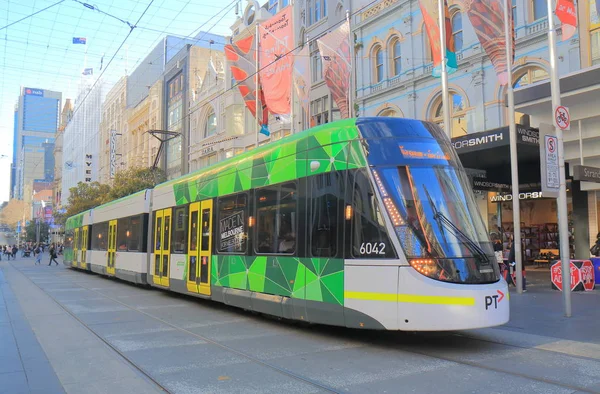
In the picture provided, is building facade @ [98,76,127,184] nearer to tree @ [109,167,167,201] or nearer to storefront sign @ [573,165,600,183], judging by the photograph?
tree @ [109,167,167,201]

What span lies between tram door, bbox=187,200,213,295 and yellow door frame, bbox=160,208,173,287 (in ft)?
5.38

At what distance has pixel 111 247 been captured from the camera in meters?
21.7

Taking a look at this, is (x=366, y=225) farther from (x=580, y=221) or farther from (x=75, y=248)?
(x=75, y=248)

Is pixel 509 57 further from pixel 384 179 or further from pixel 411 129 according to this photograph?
pixel 384 179

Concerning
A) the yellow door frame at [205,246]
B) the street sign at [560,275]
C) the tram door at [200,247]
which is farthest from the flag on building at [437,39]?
the tram door at [200,247]

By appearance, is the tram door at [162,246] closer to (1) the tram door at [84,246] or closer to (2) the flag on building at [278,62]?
(2) the flag on building at [278,62]

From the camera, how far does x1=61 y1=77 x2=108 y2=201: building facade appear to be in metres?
80.7

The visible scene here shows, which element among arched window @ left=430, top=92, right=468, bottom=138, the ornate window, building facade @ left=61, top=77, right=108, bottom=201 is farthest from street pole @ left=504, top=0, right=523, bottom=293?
building facade @ left=61, top=77, right=108, bottom=201

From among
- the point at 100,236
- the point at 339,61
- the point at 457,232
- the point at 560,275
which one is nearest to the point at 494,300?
the point at 457,232

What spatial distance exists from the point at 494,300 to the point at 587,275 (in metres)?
9.03

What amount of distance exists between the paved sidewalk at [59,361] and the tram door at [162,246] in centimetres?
387

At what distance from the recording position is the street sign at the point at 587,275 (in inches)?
564

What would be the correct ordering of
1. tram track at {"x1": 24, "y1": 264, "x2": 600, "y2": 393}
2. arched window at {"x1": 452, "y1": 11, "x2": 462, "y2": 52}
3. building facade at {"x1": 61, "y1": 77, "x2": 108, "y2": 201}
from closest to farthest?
tram track at {"x1": 24, "y1": 264, "x2": 600, "y2": 393}
arched window at {"x1": 452, "y1": 11, "x2": 462, "y2": 52}
building facade at {"x1": 61, "y1": 77, "x2": 108, "y2": 201}

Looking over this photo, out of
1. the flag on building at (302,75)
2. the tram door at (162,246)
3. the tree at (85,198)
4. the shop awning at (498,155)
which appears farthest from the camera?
the tree at (85,198)
